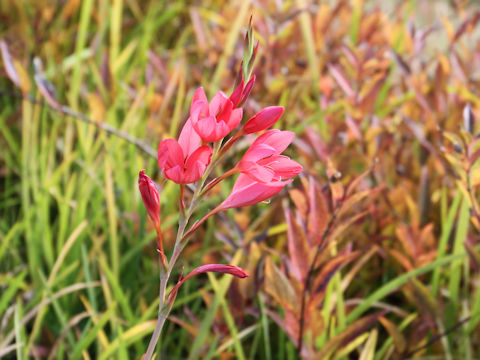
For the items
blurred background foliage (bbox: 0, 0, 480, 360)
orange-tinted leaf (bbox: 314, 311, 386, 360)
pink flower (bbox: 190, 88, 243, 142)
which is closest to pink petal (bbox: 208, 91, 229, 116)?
pink flower (bbox: 190, 88, 243, 142)

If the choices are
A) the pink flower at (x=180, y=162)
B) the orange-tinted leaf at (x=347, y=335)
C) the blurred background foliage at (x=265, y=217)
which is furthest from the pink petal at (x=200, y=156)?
the orange-tinted leaf at (x=347, y=335)

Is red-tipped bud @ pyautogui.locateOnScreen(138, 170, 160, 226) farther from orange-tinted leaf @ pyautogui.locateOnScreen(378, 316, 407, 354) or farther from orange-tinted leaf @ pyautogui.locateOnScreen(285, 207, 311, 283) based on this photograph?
orange-tinted leaf @ pyautogui.locateOnScreen(378, 316, 407, 354)

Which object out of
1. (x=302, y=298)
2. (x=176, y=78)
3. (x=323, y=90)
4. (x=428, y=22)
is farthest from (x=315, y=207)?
(x=428, y=22)

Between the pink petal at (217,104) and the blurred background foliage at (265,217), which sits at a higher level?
the pink petal at (217,104)

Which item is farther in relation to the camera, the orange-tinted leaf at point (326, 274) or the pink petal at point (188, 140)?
the orange-tinted leaf at point (326, 274)

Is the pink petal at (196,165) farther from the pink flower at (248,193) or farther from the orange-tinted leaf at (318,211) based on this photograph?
the orange-tinted leaf at (318,211)
